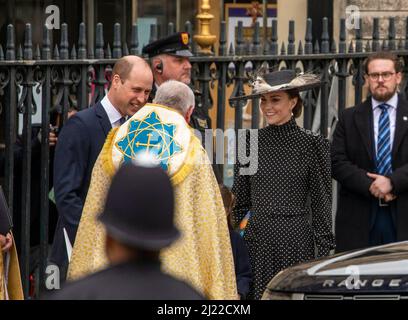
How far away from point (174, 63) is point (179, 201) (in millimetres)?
2091

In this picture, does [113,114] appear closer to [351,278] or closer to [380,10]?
[351,278]

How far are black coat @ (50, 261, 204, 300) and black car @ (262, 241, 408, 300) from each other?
6.59 ft

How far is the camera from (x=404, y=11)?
45.3ft

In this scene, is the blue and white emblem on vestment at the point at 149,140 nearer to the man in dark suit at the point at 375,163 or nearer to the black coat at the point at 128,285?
the man in dark suit at the point at 375,163

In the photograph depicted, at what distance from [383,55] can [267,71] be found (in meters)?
0.78

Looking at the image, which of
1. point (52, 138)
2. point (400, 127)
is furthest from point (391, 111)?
point (52, 138)

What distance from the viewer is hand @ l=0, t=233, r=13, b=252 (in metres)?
8.02

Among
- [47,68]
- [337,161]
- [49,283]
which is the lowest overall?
[49,283]

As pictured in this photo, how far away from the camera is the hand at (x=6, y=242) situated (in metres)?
8.02

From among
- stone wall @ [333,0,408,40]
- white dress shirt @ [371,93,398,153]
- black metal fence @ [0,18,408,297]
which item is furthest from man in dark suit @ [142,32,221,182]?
stone wall @ [333,0,408,40]

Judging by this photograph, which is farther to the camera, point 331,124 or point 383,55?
point 331,124

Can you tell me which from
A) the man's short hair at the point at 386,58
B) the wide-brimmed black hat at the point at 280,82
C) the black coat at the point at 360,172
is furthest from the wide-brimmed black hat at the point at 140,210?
the man's short hair at the point at 386,58
